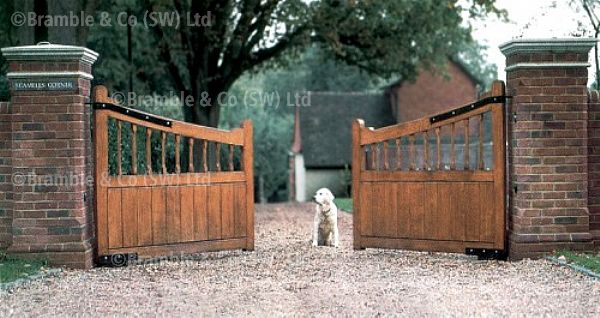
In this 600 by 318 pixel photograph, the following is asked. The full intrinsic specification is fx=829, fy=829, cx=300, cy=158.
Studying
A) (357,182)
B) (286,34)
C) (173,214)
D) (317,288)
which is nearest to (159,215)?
(173,214)

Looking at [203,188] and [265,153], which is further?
[265,153]

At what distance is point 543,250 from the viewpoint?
8461 millimetres

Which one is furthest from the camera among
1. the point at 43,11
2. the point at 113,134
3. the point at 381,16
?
the point at 381,16

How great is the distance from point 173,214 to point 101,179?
34.8 inches

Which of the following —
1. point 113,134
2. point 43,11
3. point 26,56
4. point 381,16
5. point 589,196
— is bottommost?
point 589,196

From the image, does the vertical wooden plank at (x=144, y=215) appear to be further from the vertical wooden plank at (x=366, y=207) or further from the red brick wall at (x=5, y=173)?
the vertical wooden plank at (x=366, y=207)

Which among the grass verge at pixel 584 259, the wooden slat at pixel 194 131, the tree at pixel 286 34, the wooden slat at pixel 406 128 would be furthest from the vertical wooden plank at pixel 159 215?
the tree at pixel 286 34

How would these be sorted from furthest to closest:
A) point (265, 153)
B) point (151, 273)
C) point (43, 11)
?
point (265, 153) → point (43, 11) → point (151, 273)

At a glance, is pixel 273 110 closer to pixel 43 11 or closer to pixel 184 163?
pixel 184 163

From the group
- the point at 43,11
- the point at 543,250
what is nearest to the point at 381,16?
the point at 43,11

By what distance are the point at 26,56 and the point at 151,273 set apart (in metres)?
2.48

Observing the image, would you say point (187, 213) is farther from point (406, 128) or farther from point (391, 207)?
point (406, 128)

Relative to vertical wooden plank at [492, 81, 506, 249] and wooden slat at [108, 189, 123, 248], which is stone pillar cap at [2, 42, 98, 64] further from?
vertical wooden plank at [492, 81, 506, 249]

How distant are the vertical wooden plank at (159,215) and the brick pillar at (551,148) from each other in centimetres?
372
